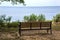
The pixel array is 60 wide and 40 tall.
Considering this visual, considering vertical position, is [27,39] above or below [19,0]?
below

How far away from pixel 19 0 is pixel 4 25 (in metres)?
2.17

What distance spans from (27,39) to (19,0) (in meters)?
1.57

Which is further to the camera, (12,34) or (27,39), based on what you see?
(12,34)

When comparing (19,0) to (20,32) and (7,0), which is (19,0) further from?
Result: (20,32)

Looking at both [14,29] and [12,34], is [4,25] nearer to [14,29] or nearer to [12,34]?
[14,29]

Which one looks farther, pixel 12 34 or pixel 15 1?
pixel 12 34

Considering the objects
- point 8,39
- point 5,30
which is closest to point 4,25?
point 5,30

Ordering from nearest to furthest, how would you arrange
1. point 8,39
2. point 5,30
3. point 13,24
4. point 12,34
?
point 8,39, point 12,34, point 5,30, point 13,24

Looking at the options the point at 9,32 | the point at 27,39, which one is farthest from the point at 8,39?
the point at 9,32

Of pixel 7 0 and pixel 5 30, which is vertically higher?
pixel 7 0

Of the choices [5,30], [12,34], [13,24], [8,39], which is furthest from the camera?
[13,24]

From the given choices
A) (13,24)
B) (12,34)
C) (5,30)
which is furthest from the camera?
(13,24)

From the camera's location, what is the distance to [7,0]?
301 inches

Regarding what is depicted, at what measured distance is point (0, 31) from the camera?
8.89m
